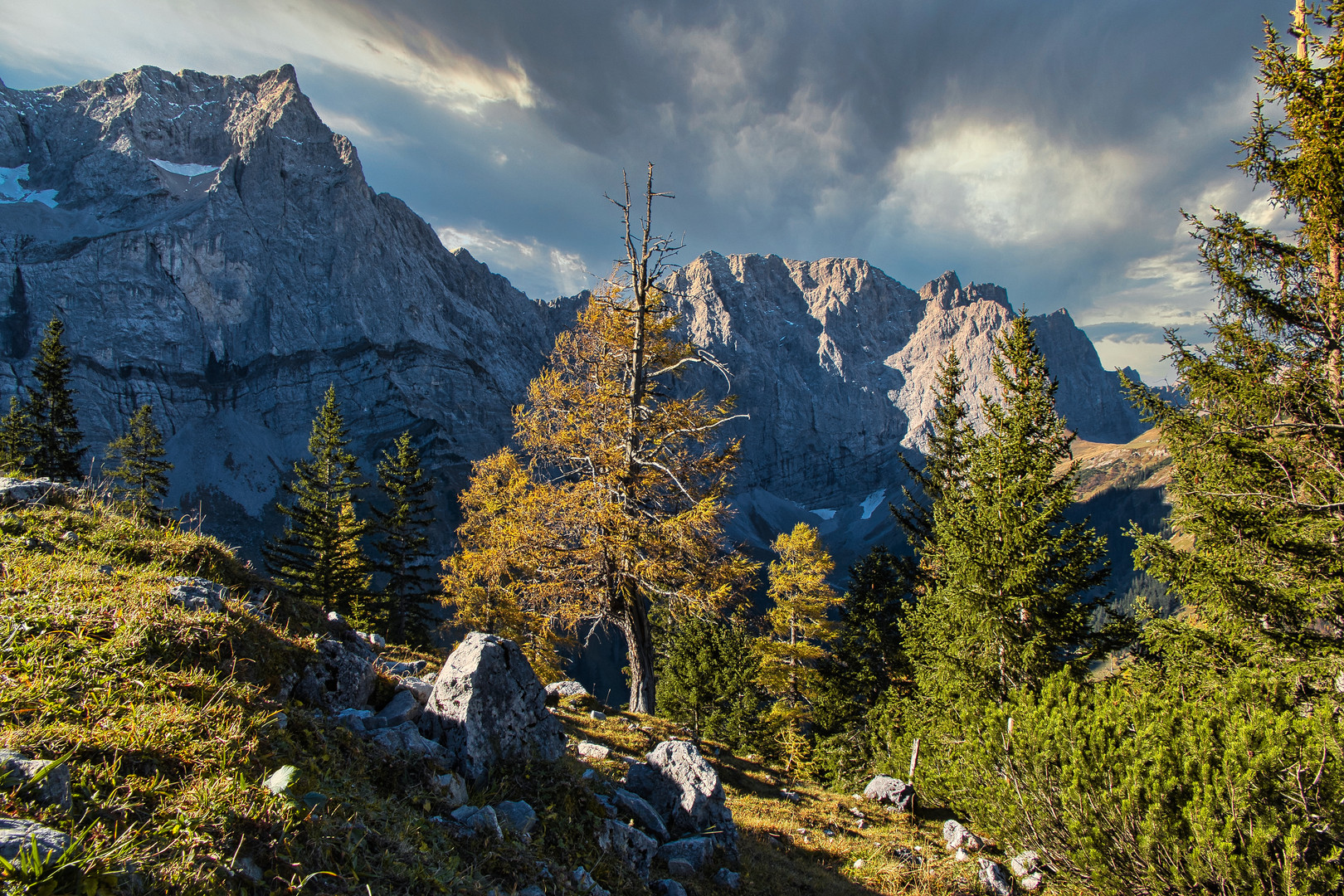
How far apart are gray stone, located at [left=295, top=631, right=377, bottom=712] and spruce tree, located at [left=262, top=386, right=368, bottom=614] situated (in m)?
19.7

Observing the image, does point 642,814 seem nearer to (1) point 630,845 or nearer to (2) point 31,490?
(1) point 630,845

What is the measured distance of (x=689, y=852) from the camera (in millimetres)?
5828

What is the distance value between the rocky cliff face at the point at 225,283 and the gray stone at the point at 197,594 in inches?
5210

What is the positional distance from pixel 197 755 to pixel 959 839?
35.5 feet

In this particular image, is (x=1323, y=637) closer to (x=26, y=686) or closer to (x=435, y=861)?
(x=435, y=861)

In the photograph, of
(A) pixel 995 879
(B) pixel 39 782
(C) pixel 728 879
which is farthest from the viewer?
(A) pixel 995 879

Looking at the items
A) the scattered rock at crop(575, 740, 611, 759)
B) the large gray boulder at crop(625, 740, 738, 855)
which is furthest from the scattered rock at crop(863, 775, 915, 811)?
the scattered rock at crop(575, 740, 611, 759)

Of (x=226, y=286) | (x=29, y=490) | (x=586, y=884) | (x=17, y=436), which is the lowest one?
(x=586, y=884)

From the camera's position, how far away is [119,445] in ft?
98.2

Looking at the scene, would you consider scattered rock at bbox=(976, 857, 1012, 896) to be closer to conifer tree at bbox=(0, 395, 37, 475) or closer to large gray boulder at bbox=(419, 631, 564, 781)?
large gray boulder at bbox=(419, 631, 564, 781)

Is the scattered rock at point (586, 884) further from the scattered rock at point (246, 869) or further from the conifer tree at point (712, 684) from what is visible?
the conifer tree at point (712, 684)

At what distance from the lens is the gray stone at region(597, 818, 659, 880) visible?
5023mm

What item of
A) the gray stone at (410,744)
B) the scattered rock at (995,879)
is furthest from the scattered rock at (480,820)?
the scattered rock at (995,879)

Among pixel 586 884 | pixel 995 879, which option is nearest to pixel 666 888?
pixel 586 884
